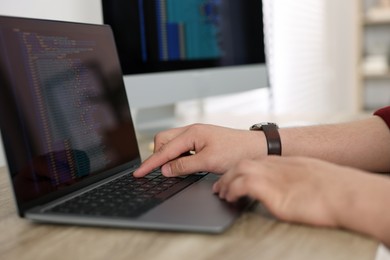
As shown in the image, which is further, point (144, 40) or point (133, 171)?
point (144, 40)

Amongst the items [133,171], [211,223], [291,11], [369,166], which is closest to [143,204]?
[211,223]

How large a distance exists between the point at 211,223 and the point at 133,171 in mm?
278

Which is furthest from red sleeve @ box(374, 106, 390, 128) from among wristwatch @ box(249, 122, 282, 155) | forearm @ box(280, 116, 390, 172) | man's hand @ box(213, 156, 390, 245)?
man's hand @ box(213, 156, 390, 245)

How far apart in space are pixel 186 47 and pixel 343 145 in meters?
0.63

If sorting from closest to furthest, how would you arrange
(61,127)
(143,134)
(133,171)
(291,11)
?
(61,127)
(133,171)
(143,134)
(291,11)

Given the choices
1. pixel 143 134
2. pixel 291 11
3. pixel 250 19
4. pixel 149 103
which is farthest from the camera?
pixel 291 11

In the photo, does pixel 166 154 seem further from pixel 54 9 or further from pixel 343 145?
pixel 54 9

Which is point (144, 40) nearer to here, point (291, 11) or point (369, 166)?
point (369, 166)

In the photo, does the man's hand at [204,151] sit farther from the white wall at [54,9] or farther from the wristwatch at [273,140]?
the white wall at [54,9]

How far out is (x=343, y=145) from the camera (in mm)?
762

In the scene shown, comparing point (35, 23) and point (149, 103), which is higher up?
point (35, 23)

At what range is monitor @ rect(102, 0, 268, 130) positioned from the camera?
1.10 meters

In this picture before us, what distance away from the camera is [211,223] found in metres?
0.46

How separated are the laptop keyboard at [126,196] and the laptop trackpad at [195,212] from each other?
0.6 inches
